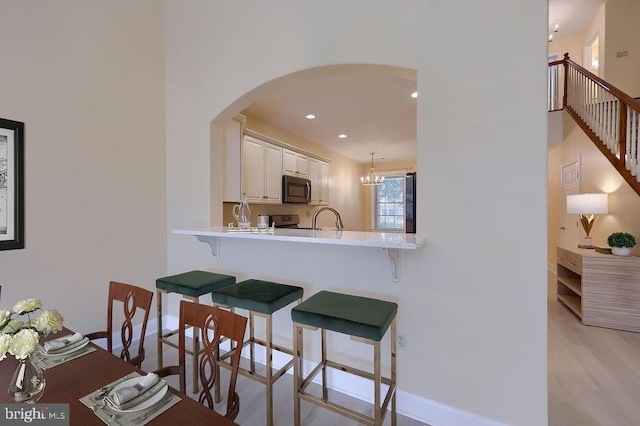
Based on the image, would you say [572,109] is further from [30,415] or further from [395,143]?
[30,415]

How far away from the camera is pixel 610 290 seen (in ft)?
10.2

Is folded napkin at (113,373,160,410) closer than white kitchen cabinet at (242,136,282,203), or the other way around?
folded napkin at (113,373,160,410)

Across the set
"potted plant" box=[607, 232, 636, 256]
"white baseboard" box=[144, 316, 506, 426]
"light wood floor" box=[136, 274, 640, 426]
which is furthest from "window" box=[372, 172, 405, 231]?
"white baseboard" box=[144, 316, 506, 426]

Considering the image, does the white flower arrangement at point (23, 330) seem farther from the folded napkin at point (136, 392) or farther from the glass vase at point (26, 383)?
the folded napkin at point (136, 392)

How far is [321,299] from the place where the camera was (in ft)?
5.53

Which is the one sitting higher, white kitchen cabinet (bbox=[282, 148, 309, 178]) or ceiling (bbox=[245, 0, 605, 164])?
ceiling (bbox=[245, 0, 605, 164])

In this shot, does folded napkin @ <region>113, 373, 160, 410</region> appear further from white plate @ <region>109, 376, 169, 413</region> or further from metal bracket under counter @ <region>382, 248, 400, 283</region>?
metal bracket under counter @ <region>382, 248, 400, 283</region>

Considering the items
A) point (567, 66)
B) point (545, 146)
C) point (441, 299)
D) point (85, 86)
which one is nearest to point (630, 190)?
point (567, 66)

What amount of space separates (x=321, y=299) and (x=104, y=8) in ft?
9.98

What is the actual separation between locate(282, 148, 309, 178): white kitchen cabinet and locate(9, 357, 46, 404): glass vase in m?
3.92

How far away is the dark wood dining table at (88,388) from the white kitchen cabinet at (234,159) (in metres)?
2.46

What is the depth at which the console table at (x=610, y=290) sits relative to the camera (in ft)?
9.86

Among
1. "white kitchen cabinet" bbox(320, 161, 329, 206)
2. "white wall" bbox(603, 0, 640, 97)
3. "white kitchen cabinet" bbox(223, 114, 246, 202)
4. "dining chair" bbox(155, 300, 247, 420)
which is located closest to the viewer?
"dining chair" bbox(155, 300, 247, 420)

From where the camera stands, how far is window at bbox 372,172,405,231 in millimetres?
7996
